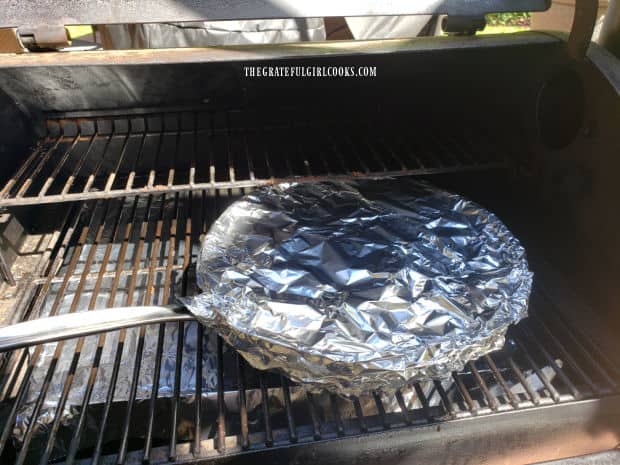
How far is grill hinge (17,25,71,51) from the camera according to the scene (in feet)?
2.59

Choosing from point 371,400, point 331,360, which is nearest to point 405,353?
point 331,360

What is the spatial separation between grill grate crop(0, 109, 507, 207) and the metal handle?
1.48 feet

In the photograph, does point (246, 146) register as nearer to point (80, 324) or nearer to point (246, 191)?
point (246, 191)

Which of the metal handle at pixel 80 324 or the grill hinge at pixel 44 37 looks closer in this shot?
the metal handle at pixel 80 324

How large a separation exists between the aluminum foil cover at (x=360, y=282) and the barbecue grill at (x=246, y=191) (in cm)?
9

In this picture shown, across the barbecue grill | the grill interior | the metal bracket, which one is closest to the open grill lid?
the barbecue grill

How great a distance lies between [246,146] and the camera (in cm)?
112

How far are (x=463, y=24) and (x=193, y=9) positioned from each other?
1.81ft

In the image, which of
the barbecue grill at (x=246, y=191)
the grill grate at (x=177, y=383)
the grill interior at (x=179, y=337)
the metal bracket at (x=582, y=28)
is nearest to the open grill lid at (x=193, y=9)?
the barbecue grill at (x=246, y=191)

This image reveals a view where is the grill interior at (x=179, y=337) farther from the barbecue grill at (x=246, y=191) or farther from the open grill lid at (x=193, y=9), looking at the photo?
the open grill lid at (x=193, y=9)

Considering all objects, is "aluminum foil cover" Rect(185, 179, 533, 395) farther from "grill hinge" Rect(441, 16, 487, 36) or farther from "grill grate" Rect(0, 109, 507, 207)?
"grill hinge" Rect(441, 16, 487, 36)

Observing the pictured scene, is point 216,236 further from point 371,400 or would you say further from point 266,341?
point 371,400

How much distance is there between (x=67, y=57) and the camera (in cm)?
82

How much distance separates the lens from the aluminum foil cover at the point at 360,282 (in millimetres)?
653
